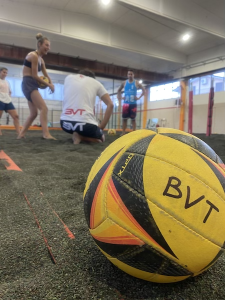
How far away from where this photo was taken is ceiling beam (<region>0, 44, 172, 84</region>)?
31.2 feet

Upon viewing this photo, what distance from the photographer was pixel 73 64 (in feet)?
34.9

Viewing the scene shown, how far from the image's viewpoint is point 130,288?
2.18ft

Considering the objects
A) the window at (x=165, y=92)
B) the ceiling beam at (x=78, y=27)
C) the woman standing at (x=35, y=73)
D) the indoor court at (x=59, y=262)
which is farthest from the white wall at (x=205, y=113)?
the indoor court at (x=59, y=262)

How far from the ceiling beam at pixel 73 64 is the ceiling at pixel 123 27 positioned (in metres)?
0.49

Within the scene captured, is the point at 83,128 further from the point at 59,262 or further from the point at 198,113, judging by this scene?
the point at 198,113

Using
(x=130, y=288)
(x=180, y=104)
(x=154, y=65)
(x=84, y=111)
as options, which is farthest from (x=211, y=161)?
(x=154, y=65)

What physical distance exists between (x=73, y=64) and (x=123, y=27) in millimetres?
2750

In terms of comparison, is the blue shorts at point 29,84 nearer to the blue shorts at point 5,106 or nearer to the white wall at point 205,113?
the blue shorts at point 5,106

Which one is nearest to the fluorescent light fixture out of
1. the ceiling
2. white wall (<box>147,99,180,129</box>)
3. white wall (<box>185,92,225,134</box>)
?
the ceiling

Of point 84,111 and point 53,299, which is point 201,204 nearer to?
point 53,299

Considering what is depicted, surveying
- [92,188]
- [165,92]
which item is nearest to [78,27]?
[165,92]

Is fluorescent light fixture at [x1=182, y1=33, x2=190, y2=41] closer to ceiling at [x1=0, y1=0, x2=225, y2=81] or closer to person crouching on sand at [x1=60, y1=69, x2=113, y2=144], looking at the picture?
ceiling at [x1=0, y1=0, x2=225, y2=81]

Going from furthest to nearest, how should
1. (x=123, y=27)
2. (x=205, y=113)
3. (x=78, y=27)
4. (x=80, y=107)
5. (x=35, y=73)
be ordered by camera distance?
1. (x=205, y=113)
2. (x=123, y=27)
3. (x=78, y=27)
4. (x=35, y=73)
5. (x=80, y=107)

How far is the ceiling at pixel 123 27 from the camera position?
7520 millimetres
